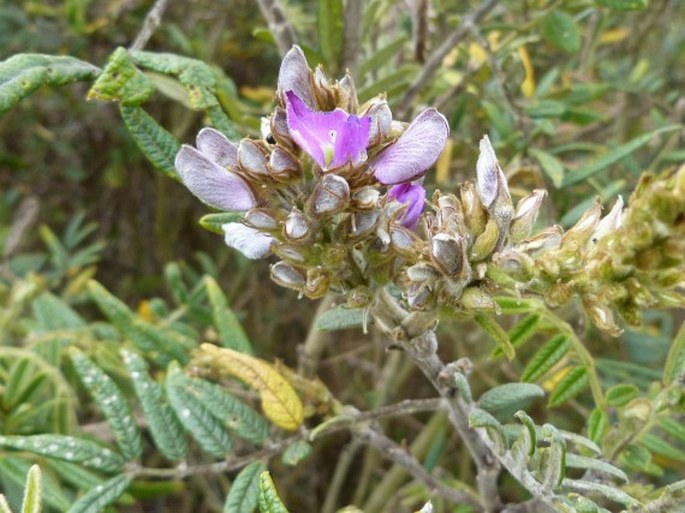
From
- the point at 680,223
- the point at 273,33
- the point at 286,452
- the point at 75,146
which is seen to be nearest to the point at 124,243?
the point at 75,146

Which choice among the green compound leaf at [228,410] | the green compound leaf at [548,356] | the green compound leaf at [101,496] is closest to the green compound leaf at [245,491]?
the green compound leaf at [228,410]

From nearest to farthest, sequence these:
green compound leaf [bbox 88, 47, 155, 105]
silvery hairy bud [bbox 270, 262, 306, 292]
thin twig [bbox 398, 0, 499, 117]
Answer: silvery hairy bud [bbox 270, 262, 306, 292] < green compound leaf [bbox 88, 47, 155, 105] < thin twig [bbox 398, 0, 499, 117]

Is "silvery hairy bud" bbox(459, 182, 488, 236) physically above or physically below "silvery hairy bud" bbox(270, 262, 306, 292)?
above

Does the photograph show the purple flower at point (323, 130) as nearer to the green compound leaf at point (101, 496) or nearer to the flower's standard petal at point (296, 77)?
the flower's standard petal at point (296, 77)

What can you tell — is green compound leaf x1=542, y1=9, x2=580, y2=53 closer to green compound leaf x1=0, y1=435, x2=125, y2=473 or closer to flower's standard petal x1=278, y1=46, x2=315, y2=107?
flower's standard petal x1=278, y1=46, x2=315, y2=107

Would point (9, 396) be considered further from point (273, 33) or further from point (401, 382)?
point (401, 382)

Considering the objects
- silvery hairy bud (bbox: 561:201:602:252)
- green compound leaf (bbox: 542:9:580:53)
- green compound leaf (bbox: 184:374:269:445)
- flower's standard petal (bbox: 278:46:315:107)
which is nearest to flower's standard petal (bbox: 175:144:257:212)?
flower's standard petal (bbox: 278:46:315:107)

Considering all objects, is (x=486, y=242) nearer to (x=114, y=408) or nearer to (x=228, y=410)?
(x=228, y=410)
